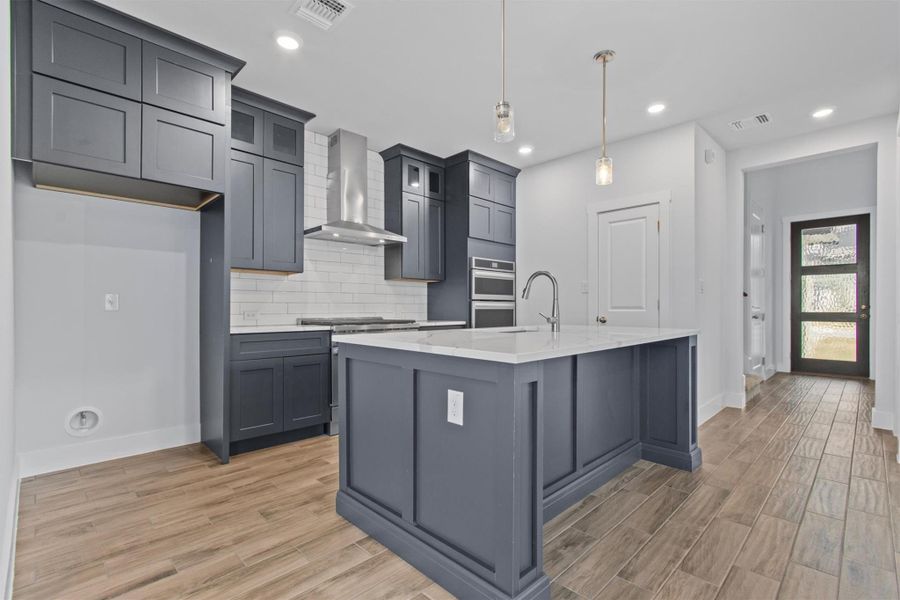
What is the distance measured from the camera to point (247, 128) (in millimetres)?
3471

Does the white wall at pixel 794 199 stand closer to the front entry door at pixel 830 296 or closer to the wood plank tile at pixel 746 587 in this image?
the front entry door at pixel 830 296

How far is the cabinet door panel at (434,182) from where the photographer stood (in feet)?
16.3

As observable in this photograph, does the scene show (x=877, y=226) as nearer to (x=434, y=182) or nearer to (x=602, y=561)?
(x=602, y=561)

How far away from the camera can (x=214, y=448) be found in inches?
124

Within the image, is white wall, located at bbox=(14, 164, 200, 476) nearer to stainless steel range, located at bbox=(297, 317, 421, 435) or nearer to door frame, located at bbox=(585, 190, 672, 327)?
stainless steel range, located at bbox=(297, 317, 421, 435)

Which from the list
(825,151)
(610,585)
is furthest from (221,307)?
(825,151)

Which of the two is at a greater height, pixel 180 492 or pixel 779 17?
pixel 779 17

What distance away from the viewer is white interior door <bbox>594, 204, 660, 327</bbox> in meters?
4.27

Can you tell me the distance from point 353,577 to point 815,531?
2.16 metres

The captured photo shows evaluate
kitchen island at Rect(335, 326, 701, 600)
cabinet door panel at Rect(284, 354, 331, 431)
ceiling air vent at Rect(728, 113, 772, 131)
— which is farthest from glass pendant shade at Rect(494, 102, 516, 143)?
ceiling air vent at Rect(728, 113, 772, 131)

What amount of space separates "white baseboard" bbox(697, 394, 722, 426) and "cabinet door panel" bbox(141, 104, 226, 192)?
4446 mm

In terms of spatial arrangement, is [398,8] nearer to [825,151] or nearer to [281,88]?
[281,88]

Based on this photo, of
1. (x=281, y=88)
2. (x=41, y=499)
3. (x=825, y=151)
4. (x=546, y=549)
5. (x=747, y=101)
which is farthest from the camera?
(x=825, y=151)

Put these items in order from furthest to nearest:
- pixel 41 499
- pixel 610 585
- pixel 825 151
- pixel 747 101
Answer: pixel 825 151 < pixel 747 101 < pixel 41 499 < pixel 610 585
